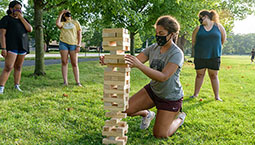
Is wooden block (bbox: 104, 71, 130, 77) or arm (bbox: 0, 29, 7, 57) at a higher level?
arm (bbox: 0, 29, 7, 57)

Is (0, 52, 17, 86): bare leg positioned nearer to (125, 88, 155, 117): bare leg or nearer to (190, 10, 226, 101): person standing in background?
(125, 88, 155, 117): bare leg

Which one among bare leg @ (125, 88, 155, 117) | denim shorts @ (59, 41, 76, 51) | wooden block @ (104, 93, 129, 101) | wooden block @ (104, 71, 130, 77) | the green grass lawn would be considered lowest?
the green grass lawn

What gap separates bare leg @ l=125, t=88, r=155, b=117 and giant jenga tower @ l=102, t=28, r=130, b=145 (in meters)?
0.51

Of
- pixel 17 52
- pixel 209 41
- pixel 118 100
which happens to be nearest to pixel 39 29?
pixel 17 52

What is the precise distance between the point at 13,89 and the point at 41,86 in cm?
73

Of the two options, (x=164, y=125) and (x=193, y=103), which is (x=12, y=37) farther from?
(x=193, y=103)

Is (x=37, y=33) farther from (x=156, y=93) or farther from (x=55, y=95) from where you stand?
(x=156, y=93)

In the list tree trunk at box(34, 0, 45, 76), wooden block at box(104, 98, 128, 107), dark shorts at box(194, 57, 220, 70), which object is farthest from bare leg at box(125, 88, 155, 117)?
tree trunk at box(34, 0, 45, 76)

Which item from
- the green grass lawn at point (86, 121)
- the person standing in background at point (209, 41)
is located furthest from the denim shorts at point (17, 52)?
the person standing in background at point (209, 41)

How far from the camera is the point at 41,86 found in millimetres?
5973

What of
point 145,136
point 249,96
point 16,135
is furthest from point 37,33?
point 249,96

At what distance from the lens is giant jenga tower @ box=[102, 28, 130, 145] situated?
8.55ft

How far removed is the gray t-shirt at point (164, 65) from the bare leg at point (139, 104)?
0.60ft

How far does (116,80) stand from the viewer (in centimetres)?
267
